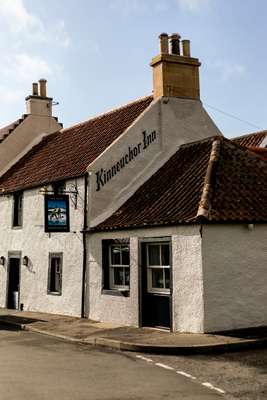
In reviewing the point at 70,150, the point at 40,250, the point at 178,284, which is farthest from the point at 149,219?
the point at 70,150

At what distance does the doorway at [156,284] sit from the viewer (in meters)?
14.5

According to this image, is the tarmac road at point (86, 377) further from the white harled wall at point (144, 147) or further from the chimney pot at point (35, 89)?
the chimney pot at point (35, 89)

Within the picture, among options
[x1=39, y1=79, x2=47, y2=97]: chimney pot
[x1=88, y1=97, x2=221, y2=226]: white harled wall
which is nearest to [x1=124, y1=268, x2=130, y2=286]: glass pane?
[x1=88, y1=97, x2=221, y2=226]: white harled wall

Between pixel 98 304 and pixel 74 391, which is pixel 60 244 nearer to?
pixel 98 304

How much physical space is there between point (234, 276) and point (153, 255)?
2714mm

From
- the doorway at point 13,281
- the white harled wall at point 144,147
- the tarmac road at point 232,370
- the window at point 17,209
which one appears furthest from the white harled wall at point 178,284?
the window at point 17,209

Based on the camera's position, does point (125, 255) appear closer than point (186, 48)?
Yes

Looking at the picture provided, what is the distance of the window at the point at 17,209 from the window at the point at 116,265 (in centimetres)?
696

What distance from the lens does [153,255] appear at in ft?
49.9

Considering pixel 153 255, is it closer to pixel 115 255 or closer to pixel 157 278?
pixel 157 278

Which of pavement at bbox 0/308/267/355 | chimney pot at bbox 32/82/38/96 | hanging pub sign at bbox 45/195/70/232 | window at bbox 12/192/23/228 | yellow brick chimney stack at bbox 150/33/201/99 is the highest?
chimney pot at bbox 32/82/38/96

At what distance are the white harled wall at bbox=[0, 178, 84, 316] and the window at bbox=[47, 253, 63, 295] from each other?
0.24m

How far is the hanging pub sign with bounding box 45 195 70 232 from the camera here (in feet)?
56.4

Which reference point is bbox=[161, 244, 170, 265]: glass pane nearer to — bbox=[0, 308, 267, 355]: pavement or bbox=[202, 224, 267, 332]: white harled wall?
bbox=[202, 224, 267, 332]: white harled wall
